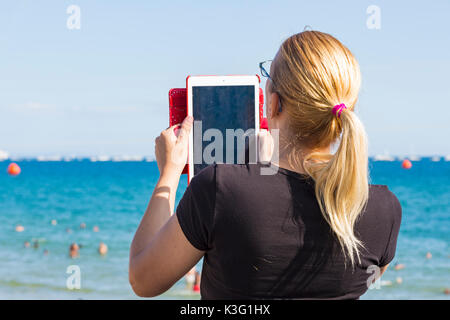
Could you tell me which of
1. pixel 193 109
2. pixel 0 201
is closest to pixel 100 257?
pixel 193 109

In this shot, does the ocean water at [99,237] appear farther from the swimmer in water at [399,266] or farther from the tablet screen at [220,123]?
the tablet screen at [220,123]

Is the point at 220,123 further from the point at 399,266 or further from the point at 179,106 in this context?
the point at 399,266

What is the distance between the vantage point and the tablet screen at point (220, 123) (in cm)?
188

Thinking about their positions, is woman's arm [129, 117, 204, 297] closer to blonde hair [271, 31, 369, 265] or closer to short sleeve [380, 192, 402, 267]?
blonde hair [271, 31, 369, 265]

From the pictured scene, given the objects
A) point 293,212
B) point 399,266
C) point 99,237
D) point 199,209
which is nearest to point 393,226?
point 293,212

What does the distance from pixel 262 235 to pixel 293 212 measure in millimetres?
105

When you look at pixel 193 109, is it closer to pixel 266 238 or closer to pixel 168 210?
pixel 168 210

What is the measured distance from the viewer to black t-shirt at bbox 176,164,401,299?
1300 millimetres

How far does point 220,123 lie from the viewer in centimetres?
189

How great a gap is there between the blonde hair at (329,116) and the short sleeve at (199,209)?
29 cm

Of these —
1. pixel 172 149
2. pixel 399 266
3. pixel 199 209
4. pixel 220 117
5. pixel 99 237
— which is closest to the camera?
pixel 199 209

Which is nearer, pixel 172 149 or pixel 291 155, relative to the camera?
pixel 291 155

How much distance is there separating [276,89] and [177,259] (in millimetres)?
574

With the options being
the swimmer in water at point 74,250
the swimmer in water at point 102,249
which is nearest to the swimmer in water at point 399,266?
the swimmer in water at point 102,249
